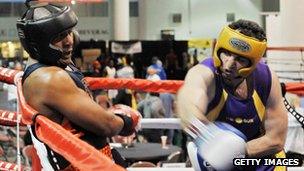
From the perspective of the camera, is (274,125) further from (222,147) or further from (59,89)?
(59,89)

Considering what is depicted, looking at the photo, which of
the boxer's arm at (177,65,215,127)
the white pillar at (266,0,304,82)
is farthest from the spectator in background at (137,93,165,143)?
the boxer's arm at (177,65,215,127)

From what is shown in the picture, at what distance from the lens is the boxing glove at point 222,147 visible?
1.77 meters

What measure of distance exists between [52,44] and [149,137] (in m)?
4.66

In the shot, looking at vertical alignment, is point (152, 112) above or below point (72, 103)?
below

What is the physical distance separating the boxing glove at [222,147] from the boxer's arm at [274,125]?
0.83 ft

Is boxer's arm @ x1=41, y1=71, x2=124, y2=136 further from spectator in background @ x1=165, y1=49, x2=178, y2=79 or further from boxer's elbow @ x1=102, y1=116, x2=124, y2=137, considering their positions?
spectator in background @ x1=165, y1=49, x2=178, y2=79

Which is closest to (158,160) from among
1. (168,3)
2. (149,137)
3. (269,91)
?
(149,137)

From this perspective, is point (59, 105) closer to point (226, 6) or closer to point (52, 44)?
point (52, 44)

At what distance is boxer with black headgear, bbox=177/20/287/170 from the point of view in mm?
2020

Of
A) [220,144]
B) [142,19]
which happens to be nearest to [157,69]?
[142,19]

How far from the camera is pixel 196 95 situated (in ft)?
6.70

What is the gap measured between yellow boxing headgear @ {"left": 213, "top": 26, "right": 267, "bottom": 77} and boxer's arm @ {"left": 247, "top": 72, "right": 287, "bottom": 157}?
0.17 metres

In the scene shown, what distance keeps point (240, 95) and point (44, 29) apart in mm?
743

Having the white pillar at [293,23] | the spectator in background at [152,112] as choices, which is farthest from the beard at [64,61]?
the white pillar at [293,23]
